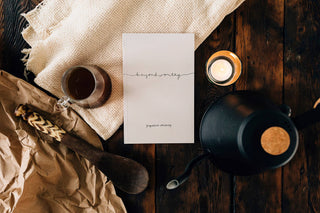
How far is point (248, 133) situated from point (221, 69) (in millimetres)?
221

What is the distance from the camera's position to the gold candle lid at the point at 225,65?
0.56 m

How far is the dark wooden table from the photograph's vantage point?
581 millimetres

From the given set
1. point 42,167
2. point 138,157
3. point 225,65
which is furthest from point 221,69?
point 42,167

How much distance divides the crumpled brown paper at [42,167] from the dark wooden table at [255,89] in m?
0.05

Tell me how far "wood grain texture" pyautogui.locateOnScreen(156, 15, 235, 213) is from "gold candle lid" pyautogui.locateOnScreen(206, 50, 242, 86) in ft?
0.06

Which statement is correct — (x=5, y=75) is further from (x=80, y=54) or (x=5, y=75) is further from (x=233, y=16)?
(x=233, y=16)

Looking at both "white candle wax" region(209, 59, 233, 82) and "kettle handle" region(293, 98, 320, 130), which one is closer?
"kettle handle" region(293, 98, 320, 130)

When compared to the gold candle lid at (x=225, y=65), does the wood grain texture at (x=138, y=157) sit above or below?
below

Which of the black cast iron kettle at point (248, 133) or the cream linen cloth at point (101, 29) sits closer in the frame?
the black cast iron kettle at point (248, 133)

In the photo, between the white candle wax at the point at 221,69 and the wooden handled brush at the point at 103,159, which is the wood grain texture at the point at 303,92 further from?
the wooden handled brush at the point at 103,159

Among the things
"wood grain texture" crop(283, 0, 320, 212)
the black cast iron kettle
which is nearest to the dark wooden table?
"wood grain texture" crop(283, 0, 320, 212)

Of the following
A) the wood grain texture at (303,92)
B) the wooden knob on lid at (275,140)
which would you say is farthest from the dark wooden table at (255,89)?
the wooden knob on lid at (275,140)

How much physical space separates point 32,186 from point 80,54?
0.99 ft

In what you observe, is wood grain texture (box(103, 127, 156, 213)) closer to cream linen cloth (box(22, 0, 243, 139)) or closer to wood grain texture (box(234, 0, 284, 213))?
cream linen cloth (box(22, 0, 243, 139))
